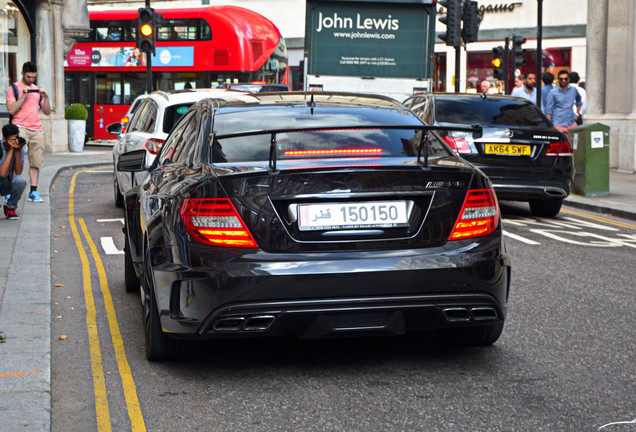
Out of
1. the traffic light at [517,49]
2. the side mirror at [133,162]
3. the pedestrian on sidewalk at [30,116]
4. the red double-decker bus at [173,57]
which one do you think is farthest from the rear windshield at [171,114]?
the red double-decker bus at [173,57]

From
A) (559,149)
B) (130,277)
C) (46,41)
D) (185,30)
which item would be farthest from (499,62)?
(130,277)

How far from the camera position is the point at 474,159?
40.7ft

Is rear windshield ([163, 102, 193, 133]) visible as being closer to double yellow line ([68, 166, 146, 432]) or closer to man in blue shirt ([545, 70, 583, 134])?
double yellow line ([68, 166, 146, 432])

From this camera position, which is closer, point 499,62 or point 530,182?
point 530,182

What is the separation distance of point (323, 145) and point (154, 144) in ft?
20.6

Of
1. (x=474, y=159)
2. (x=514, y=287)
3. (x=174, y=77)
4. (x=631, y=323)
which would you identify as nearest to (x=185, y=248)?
(x=631, y=323)

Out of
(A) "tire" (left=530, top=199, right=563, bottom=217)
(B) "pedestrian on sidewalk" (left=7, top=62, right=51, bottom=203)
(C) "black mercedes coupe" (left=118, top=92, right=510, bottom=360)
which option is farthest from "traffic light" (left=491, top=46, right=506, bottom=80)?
(C) "black mercedes coupe" (left=118, top=92, right=510, bottom=360)

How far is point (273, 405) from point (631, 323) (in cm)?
280

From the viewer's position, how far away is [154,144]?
37.0ft

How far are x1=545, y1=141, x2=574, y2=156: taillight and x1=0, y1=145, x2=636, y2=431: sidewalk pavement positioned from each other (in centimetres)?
125

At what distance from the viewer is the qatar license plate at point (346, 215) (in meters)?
4.84

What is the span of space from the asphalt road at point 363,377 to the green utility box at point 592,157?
7871 mm

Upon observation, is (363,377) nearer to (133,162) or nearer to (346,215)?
(346,215)

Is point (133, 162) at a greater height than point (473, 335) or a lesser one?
greater
